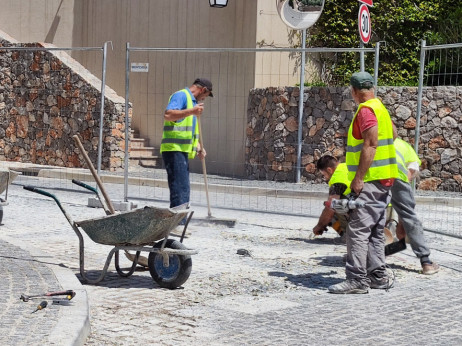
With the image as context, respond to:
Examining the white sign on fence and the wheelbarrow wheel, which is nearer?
the wheelbarrow wheel

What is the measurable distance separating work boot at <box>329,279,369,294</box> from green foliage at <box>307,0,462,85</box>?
12.4 meters

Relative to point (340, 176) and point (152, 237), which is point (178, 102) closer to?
point (340, 176)

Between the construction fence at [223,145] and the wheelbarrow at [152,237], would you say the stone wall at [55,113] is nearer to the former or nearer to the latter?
the construction fence at [223,145]

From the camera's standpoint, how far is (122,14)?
21.8 m

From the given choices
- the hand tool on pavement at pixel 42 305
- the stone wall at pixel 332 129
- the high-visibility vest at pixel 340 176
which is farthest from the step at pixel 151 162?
the hand tool on pavement at pixel 42 305

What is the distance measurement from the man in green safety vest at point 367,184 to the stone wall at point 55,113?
11.5m

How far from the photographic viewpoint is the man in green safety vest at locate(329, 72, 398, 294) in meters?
7.96

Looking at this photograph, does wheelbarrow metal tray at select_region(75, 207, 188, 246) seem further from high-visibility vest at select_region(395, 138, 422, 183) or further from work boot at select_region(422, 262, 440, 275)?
work boot at select_region(422, 262, 440, 275)

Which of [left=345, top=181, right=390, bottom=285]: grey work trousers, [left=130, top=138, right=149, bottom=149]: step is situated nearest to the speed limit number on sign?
[left=130, top=138, right=149, bottom=149]: step

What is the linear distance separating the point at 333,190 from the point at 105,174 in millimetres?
8724

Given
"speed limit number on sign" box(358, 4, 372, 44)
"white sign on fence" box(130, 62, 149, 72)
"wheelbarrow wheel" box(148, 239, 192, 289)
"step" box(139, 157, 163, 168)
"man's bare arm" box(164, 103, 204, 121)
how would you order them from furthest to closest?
"step" box(139, 157, 163, 168) < "speed limit number on sign" box(358, 4, 372, 44) < "white sign on fence" box(130, 62, 149, 72) < "man's bare arm" box(164, 103, 204, 121) < "wheelbarrow wheel" box(148, 239, 192, 289)

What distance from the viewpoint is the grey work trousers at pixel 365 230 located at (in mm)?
7992

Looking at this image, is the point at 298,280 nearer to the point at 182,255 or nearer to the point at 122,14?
the point at 182,255

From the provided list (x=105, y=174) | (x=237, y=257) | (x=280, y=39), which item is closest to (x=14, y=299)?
(x=237, y=257)
